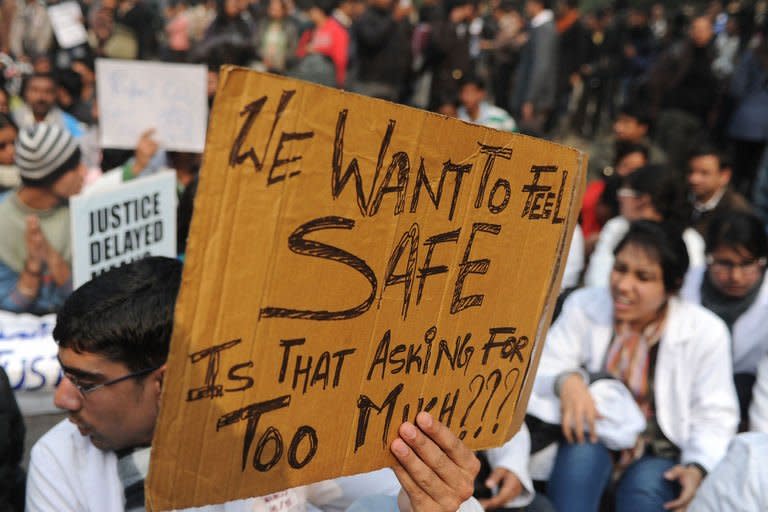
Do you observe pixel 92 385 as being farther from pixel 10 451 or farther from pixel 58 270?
pixel 58 270

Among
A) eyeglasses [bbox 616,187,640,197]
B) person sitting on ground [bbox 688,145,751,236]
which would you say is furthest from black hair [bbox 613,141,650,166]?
eyeglasses [bbox 616,187,640,197]

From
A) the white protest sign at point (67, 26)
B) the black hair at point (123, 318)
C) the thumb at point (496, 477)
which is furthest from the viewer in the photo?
the white protest sign at point (67, 26)

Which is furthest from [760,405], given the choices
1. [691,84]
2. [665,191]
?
[691,84]

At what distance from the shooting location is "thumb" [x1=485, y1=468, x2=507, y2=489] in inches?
106

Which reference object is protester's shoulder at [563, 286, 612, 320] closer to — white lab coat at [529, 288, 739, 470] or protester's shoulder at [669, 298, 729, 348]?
white lab coat at [529, 288, 739, 470]

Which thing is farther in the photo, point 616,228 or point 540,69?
point 540,69

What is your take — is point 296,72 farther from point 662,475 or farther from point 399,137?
point 399,137

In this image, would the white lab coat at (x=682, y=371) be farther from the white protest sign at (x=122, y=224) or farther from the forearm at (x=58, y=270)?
the forearm at (x=58, y=270)

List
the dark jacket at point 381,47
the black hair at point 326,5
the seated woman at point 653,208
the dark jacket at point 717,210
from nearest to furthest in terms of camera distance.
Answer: the seated woman at point 653,208, the dark jacket at point 717,210, the dark jacket at point 381,47, the black hair at point 326,5

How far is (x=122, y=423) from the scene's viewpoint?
5.85 ft

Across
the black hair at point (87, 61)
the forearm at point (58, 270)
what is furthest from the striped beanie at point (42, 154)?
the black hair at point (87, 61)

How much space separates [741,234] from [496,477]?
1.73 meters

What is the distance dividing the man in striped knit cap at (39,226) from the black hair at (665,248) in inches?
98.3

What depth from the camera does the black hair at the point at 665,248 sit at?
307 centimetres
